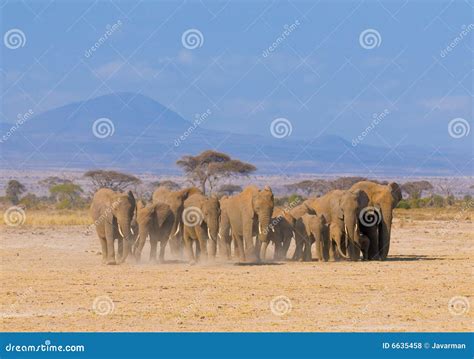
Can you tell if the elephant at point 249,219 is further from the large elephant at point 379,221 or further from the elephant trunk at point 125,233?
the elephant trunk at point 125,233

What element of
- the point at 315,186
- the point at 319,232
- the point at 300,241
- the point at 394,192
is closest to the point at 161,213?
the point at 300,241

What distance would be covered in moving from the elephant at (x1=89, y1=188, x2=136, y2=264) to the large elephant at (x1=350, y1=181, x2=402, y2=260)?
5645 mm

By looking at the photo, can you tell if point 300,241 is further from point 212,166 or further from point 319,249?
point 212,166

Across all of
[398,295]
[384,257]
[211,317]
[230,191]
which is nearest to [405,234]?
[384,257]

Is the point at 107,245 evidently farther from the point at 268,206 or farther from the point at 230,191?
the point at 230,191

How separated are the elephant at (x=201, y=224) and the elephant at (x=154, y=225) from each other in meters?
0.44

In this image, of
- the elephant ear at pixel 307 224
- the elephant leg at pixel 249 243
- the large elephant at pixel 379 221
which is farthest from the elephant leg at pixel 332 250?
the elephant leg at pixel 249 243

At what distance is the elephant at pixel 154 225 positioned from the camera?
Answer: 27250 mm

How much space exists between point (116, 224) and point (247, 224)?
317 centimetres

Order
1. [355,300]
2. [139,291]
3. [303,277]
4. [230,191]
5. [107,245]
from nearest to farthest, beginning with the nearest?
[355,300] → [139,291] → [303,277] → [107,245] → [230,191]

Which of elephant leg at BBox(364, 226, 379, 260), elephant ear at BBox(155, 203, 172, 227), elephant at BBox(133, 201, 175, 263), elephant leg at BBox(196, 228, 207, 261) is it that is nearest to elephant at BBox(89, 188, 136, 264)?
elephant at BBox(133, 201, 175, 263)

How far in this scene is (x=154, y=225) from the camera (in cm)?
2747

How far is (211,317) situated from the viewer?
16391 millimetres

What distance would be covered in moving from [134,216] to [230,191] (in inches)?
1752
